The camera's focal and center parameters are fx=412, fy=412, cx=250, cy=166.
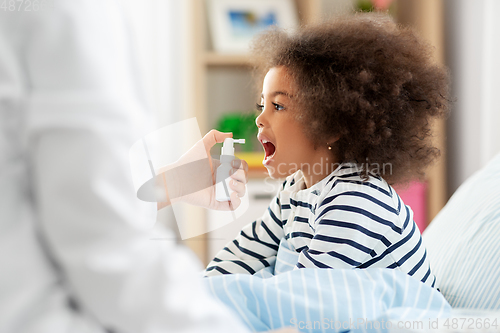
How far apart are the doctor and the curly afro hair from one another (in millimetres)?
437

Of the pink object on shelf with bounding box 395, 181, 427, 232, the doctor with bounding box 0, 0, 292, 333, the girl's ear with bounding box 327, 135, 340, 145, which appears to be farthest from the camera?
the pink object on shelf with bounding box 395, 181, 427, 232

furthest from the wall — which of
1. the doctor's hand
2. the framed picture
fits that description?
the doctor's hand

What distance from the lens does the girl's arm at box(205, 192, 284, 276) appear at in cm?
80

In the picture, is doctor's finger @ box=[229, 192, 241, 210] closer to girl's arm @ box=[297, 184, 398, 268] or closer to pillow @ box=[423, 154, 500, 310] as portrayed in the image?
girl's arm @ box=[297, 184, 398, 268]

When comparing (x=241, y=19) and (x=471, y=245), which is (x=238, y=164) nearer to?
(x=471, y=245)

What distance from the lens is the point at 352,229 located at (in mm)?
611

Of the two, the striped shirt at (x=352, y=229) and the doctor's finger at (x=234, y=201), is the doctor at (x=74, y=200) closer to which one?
the striped shirt at (x=352, y=229)

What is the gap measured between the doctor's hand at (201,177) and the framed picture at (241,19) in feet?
3.62

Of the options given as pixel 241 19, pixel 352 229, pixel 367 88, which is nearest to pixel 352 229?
pixel 352 229

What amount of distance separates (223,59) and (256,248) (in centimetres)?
112

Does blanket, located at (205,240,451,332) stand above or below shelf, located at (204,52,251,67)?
below

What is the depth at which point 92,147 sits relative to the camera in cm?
31

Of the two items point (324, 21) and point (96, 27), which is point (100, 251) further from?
point (324, 21)

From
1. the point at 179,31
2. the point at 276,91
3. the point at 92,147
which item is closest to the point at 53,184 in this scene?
the point at 92,147
